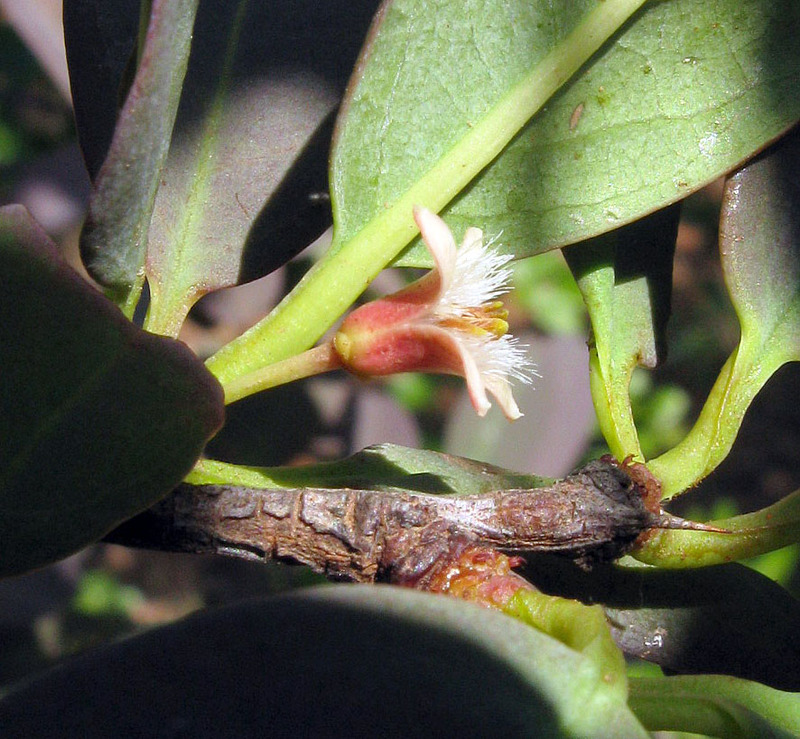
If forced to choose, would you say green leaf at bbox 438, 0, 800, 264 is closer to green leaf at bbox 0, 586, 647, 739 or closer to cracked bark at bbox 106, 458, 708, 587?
cracked bark at bbox 106, 458, 708, 587

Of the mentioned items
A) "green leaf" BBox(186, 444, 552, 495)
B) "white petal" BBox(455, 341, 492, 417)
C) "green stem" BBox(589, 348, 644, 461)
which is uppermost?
"white petal" BBox(455, 341, 492, 417)

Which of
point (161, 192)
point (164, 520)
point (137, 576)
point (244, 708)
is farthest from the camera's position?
point (137, 576)

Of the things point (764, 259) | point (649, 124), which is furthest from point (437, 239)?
point (764, 259)

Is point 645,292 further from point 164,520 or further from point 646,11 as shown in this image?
point 164,520

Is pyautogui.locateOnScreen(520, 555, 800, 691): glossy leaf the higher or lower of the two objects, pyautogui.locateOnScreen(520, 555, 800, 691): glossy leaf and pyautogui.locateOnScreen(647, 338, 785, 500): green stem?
→ the lower

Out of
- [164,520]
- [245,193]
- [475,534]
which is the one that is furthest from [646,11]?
[164,520]

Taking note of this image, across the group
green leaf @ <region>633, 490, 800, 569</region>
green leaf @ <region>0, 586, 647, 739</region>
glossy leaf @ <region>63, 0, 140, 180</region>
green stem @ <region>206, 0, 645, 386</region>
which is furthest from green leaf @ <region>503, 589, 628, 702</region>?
glossy leaf @ <region>63, 0, 140, 180</region>

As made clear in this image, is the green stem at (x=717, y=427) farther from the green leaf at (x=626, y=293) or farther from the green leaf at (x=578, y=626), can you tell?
the green leaf at (x=578, y=626)

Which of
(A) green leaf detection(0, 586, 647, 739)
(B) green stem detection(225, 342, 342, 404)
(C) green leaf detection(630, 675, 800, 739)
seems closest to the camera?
(A) green leaf detection(0, 586, 647, 739)
